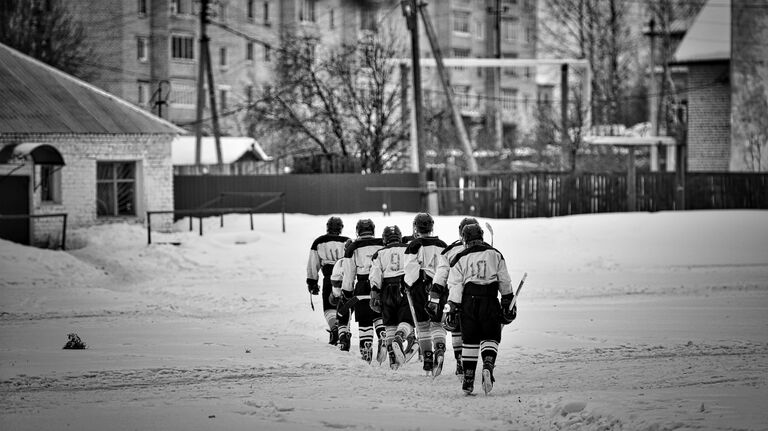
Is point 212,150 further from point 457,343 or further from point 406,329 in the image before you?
point 457,343

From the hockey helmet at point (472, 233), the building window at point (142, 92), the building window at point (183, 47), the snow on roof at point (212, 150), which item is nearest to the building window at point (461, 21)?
the building window at point (183, 47)

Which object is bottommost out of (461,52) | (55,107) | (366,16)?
(55,107)

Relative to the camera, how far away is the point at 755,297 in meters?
23.2

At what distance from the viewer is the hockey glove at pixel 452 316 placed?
1334 cm

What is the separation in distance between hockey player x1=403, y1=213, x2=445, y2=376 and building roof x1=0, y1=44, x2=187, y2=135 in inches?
778

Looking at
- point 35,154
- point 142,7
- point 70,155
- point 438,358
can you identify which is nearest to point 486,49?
point 142,7

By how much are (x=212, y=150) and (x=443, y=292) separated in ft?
132

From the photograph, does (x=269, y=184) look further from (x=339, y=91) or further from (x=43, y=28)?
(x=43, y=28)

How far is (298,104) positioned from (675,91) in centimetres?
1932

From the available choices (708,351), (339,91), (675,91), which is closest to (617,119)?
(675,91)

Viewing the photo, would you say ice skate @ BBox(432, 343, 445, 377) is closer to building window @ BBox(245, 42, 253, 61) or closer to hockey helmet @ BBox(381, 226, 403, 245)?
hockey helmet @ BBox(381, 226, 403, 245)

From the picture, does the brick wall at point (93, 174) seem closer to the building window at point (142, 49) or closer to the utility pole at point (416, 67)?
the utility pole at point (416, 67)

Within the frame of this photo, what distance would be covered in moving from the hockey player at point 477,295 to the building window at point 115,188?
76.6 ft

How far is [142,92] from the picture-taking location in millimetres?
69375
